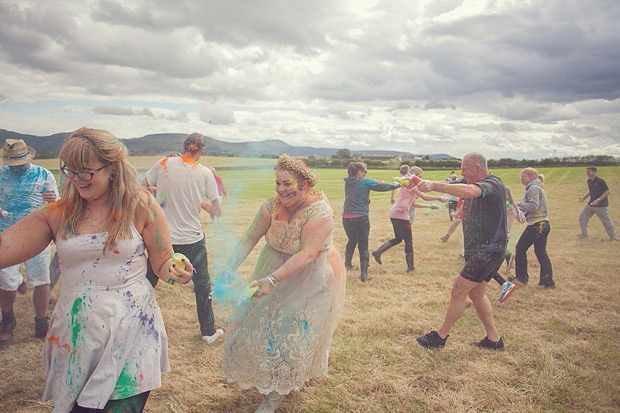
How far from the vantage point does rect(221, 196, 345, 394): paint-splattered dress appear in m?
3.13

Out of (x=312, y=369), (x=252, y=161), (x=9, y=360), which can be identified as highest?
(x=252, y=161)

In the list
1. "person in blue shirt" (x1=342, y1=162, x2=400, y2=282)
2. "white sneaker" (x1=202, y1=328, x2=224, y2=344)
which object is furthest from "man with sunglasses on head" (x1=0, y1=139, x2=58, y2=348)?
"person in blue shirt" (x1=342, y1=162, x2=400, y2=282)

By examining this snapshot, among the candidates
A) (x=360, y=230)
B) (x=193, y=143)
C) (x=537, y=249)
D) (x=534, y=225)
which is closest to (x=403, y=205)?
(x=360, y=230)

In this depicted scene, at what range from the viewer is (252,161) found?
3658 mm

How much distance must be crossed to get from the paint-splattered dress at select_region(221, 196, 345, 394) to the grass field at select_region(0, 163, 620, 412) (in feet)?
1.74

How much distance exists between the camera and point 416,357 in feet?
14.9

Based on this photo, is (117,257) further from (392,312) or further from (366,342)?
(392,312)

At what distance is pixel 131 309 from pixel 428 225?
1360cm

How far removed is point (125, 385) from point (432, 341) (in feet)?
12.2

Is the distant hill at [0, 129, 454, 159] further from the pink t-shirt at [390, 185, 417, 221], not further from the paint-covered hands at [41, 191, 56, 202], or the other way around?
the pink t-shirt at [390, 185, 417, 221]

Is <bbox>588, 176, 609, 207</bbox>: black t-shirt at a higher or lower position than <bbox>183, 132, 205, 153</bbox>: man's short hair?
lower

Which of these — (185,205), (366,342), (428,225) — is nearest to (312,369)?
(366,342)

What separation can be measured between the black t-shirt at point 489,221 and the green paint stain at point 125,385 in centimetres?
361

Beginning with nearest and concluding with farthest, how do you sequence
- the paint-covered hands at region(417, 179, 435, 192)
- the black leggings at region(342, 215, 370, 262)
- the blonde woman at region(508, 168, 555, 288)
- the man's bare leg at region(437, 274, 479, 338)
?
1. the paint-covered hands at region(417, 179, 435, 192)
2. the man's bare leg at region(437, 274, 479, 338)
3. the blonde woman at region(508, 168, 555, 288)
4. the black leggings at region(342, 215, 370, 262)
